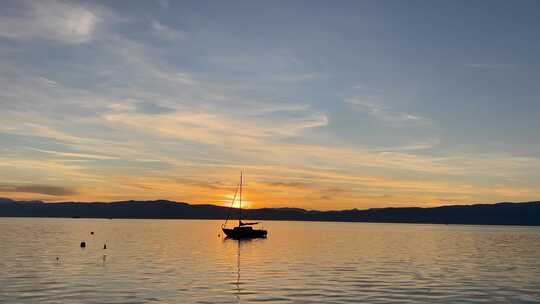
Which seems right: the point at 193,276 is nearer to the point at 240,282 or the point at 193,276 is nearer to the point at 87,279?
the point at 240,282

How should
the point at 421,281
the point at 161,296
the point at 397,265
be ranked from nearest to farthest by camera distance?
the point at 161,296, the point at 421,281, the point at 397,265

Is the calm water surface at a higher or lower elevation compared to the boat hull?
lower

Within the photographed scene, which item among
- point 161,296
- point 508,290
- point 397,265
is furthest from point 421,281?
point 161,296

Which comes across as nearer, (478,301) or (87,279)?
(478,301)

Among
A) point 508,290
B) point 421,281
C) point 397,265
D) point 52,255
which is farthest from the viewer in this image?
point 52,255

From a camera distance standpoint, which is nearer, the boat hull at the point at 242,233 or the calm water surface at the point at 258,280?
the calm water surface at the point at 258,280

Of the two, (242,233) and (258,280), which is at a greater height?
(242,233)

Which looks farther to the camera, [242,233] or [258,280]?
[242,233]

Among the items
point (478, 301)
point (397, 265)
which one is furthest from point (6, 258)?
point (478, 301)

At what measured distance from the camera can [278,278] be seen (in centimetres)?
5694

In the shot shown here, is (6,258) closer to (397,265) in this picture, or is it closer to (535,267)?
(397,265)

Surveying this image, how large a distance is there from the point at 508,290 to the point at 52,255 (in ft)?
211

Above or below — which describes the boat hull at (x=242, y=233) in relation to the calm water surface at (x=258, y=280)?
above

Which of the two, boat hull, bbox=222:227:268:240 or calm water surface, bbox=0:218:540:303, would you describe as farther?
boat hull, bbox=222:227:268:240
